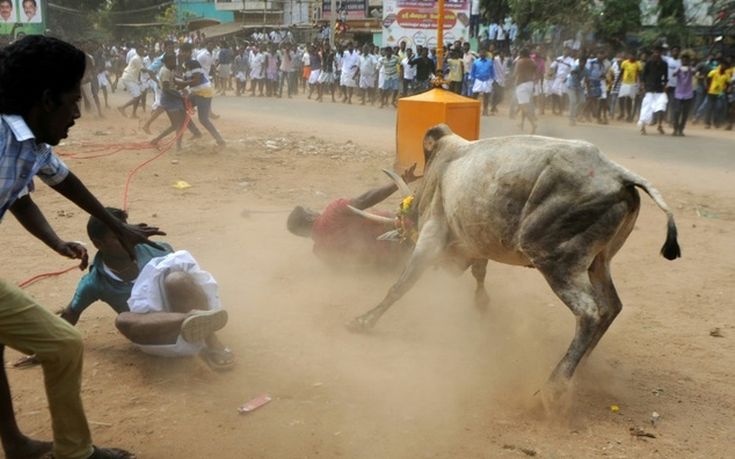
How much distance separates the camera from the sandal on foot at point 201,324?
4.08 metres

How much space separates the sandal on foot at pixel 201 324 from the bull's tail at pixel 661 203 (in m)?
2.41

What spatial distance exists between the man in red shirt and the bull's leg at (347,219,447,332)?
1135 millimetres

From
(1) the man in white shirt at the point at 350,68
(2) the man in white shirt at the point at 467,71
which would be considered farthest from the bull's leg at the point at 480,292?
(1) the man in white shirt at the point at 350,68

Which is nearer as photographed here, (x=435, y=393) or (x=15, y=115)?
(x=15, y=115)

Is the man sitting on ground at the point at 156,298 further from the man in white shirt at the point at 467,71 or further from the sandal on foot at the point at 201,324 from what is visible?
the man in white shirt at the point at 467,71

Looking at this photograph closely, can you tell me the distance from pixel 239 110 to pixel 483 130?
313 inches

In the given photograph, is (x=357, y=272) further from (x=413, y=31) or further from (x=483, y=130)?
(x=413, y=31)

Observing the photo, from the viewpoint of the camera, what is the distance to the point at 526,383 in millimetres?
4488

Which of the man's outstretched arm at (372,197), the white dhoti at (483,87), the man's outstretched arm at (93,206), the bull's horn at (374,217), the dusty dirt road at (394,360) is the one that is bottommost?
the dusty dirt road at (394,360)

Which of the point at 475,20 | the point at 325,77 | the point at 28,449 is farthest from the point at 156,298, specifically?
the point at 475,20

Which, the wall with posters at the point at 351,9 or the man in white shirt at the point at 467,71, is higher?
the wall with posters at the point at 351,9

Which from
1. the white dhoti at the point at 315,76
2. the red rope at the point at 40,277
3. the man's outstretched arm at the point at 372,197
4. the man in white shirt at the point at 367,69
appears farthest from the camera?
the white dhoti at the point at 315,76

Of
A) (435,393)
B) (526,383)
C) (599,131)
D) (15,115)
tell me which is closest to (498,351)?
(526,383)

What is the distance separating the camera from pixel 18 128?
9.22ft
